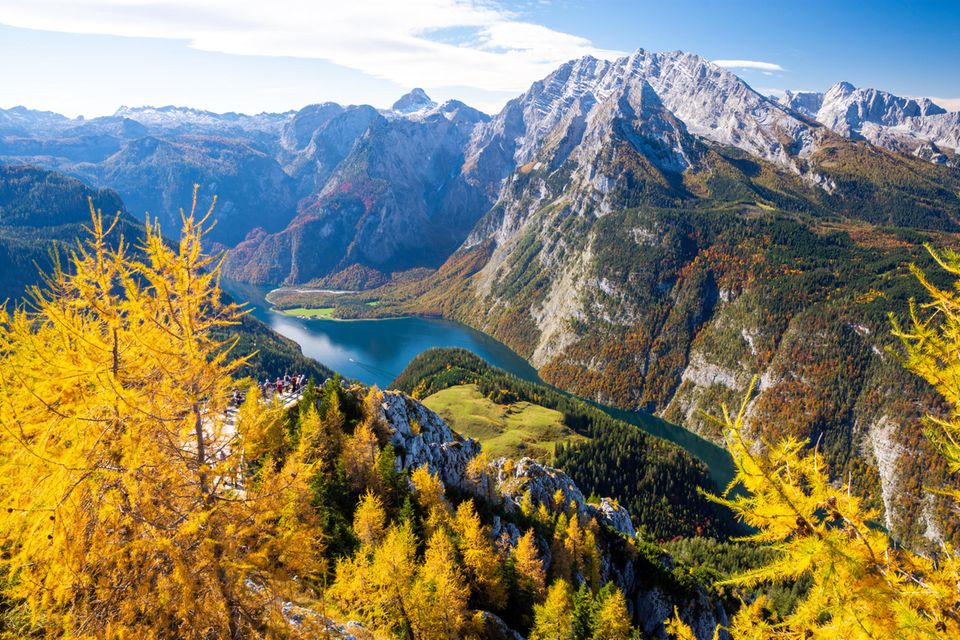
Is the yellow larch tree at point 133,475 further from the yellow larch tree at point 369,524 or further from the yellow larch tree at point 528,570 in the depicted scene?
the yellow larch tree at point 528,570

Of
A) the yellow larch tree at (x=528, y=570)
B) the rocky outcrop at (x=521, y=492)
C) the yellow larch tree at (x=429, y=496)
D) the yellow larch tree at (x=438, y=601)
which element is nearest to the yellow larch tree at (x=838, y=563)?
the yellow larch tree at (x=438, y=601)

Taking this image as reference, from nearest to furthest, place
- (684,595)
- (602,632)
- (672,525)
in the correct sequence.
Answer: (602,632)
(684,595)
(672,525)

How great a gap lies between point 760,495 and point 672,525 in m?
160

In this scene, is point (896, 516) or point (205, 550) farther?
point (896, 516)

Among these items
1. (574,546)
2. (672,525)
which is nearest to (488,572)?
(574,546)

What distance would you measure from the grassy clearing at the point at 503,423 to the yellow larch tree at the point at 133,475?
Result: 12203cm

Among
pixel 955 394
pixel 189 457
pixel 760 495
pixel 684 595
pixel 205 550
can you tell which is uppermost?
pixel 955 394

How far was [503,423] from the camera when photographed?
513 ft

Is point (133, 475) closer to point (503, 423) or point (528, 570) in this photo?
point (528, 570)

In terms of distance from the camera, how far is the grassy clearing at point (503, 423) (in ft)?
466

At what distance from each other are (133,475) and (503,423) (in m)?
148

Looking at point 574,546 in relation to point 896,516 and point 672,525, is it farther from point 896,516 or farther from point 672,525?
point 896,516

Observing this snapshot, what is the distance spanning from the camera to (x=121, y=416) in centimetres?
1236

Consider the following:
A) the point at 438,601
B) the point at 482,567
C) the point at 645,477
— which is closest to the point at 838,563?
the point at 438,601
